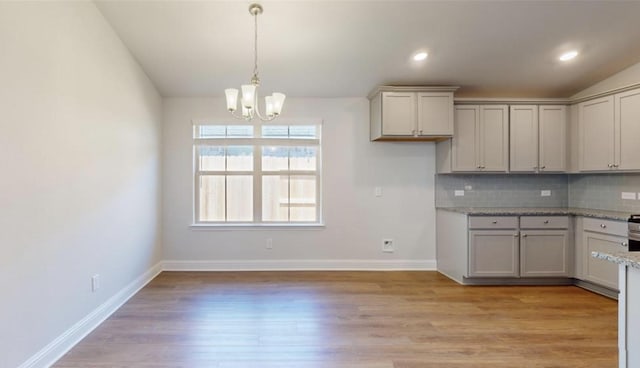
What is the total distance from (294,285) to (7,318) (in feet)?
8.41

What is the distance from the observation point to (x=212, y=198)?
4.86 metres

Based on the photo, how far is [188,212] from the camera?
4.73 meters

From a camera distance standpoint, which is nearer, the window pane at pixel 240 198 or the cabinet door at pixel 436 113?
the cabinet door at pixel 436 113

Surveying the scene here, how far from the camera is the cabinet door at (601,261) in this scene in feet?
11.9

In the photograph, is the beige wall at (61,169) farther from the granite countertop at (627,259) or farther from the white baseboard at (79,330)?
the granite countertop at (627,259)

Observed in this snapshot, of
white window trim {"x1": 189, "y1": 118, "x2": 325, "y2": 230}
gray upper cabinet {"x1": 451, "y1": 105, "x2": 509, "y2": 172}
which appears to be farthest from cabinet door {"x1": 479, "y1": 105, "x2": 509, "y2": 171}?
white window trim {"x1": 189, "y1": 118, "x2": 325, "y2": 230}

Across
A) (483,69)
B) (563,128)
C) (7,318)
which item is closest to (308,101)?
(483,69)

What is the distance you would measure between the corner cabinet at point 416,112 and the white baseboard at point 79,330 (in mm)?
3306

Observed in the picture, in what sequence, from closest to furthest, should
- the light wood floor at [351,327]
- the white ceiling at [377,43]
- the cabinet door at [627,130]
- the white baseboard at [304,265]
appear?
the light wood floor at [351,327] < the white ceiling at [377,43] < the cabinet door at [627,130] < the white baseboard at [304,265]

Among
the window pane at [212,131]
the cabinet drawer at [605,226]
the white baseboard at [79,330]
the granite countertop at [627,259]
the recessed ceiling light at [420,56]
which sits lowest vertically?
the white baseboard at [79,330]

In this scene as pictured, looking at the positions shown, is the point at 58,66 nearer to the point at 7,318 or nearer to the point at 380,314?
the point at 7,318

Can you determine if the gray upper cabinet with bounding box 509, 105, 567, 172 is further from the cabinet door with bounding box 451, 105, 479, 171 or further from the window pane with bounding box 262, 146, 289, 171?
the window pane with bounding box 262, 146, 289, 171

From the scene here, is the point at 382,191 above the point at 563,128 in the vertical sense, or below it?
below

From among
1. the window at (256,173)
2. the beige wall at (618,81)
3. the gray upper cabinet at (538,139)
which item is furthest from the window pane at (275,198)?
the beige wall at (618,81)
